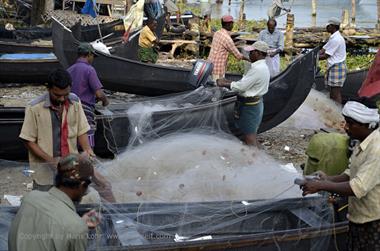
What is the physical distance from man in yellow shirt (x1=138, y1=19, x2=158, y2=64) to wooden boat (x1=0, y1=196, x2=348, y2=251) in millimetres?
5708

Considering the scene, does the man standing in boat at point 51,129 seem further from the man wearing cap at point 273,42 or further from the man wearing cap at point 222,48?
the man wearing cap at point 273,42

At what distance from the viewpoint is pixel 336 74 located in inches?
348

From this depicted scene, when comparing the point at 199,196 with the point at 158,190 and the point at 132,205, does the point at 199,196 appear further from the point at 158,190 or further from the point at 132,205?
the point at 132,205

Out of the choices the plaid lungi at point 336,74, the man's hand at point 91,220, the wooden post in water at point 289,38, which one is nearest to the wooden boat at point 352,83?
the plaid lungi at point 336,74

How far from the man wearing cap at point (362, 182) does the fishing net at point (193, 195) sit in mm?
475

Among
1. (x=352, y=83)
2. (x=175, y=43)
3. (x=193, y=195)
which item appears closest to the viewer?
(x=193, y=195)

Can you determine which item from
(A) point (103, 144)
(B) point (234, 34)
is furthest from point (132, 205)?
(B) point (234, 34)

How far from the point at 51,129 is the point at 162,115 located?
110 inches

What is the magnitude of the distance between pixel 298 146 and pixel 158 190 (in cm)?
402

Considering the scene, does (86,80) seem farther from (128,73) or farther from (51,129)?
(128,73)

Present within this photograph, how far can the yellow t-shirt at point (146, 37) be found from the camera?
9594 mm

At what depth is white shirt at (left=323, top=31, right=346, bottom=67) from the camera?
8641 mm

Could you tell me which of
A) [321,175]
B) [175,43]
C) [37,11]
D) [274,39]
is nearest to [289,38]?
[175,43]

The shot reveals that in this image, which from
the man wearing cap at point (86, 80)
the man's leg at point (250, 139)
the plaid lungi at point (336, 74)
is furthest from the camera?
the plaid lungi at point (336, 74)
